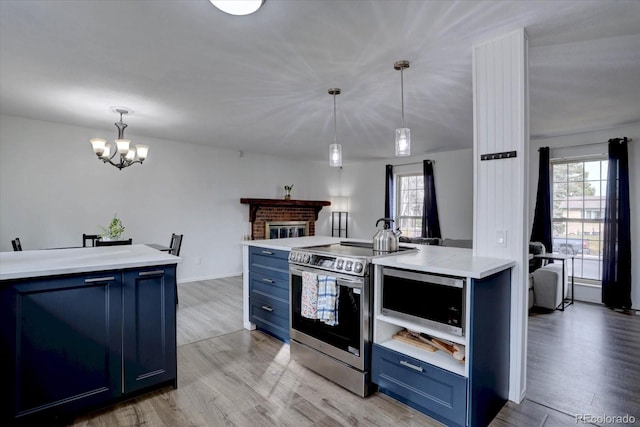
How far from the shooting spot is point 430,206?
20.7 feet

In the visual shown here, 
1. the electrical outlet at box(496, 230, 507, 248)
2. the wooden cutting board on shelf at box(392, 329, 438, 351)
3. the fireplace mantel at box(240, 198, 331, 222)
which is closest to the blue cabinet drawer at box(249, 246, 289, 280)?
Answer: the wooden cutting board on shelf at box(392, 329, 438, 351)

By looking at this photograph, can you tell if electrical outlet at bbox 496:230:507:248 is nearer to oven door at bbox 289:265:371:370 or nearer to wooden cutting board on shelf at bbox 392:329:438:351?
wooden cutting board on shelf at bbox 392:329:438:351

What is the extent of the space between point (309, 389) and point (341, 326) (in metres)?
0.50

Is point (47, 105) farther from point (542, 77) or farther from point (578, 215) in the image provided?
point (578, 215)

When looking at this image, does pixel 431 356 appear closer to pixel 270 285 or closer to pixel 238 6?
pixel 270 285

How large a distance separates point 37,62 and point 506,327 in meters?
4.02

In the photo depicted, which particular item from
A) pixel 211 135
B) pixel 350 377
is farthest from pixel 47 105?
pixel 350 377

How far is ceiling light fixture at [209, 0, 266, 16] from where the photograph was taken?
5.86 feet

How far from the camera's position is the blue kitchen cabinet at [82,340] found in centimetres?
178

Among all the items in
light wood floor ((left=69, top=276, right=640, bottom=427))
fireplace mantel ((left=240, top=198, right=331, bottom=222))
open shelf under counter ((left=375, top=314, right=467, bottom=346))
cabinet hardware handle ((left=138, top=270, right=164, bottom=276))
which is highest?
fireplace mantel ((left=240, top=198, right=331, bottom=222))

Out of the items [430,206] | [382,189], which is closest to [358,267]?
[430,206]

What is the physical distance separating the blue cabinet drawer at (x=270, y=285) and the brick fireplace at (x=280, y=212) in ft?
10.3

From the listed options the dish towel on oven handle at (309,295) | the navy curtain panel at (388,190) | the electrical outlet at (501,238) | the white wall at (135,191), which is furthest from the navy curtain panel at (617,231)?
the white wall at (135,191)

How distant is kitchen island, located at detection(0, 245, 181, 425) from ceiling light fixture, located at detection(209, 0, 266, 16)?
1598 mm
